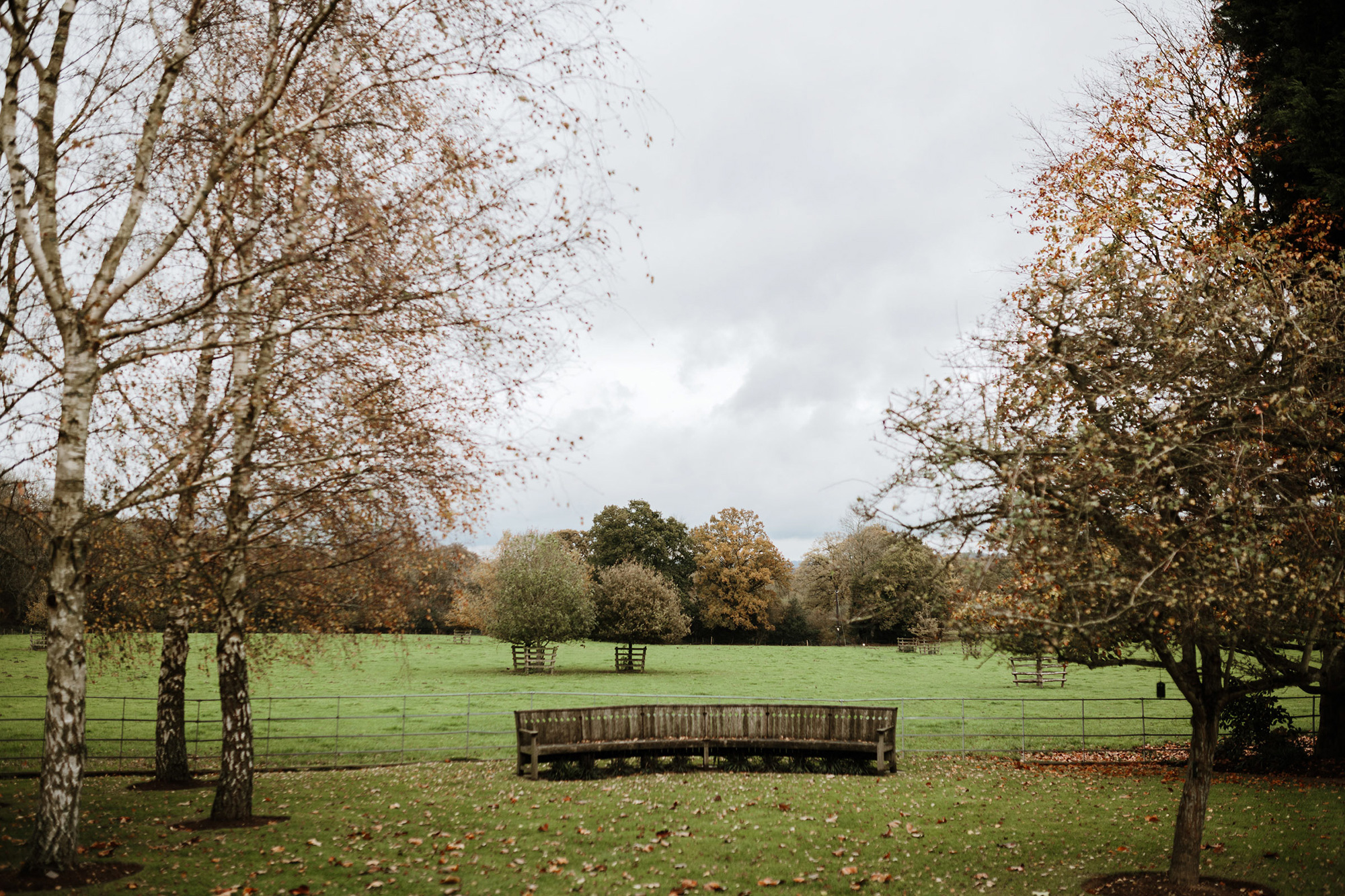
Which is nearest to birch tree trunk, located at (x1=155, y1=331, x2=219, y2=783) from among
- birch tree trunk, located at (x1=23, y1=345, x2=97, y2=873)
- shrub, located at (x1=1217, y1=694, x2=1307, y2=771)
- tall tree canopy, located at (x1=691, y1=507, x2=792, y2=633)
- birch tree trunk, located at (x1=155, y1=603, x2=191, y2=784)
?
birch tree trunk, located at (x1=155, y1=603, x2=191, y2=784)

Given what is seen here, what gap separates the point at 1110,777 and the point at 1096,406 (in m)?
10.8

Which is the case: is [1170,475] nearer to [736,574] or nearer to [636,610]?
[636,610]

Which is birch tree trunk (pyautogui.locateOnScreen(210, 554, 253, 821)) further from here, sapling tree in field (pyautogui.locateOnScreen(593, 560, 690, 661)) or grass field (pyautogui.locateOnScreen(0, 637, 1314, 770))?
sapling tree in field (pyautogui.locateOnScreen(593, 560, 690, 661))

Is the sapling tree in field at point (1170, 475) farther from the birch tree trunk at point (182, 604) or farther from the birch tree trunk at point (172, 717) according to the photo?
the birch tree trunk at point (172, 717)

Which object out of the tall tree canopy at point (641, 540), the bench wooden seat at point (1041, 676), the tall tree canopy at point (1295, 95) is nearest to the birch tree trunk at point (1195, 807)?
the tall tree canopy at point (1295, 95)

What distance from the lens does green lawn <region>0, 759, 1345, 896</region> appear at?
8188 mm

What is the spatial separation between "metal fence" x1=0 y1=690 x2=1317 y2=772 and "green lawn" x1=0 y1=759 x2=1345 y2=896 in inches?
99.9

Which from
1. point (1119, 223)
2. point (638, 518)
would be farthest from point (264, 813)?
point (638, 518)

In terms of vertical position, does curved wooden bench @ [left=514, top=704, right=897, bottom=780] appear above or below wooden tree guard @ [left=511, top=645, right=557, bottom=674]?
above

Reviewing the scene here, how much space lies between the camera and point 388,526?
34.5ft

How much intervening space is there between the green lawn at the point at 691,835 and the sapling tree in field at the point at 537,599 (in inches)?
900

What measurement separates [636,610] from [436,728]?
59.3 ft

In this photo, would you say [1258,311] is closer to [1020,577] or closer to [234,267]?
[1020,577]

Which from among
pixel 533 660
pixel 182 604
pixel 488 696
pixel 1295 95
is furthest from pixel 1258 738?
pixel 533 660
